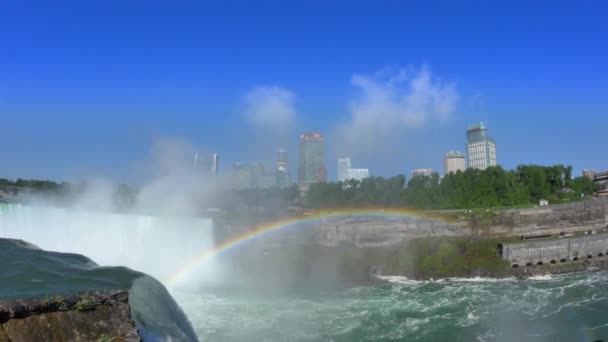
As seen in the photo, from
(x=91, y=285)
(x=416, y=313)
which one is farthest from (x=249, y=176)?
(x=91, y=285)

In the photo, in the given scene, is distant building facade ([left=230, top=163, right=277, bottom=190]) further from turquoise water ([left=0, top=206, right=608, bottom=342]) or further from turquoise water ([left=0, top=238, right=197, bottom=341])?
turquoise water ([left=0, top=238, right=197, bottom=341])

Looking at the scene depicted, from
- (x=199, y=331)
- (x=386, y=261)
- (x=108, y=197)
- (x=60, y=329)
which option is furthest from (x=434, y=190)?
(x=60, y=329)

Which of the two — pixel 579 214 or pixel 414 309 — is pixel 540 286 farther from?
pixel 579 214

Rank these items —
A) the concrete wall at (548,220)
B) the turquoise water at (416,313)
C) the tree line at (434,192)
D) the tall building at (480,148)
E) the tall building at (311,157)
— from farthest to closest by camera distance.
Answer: the tall building at (480,148), the tall building at (311,157), the tree line at (434,192), the concrete wall at (548,220), the turquoise water at (416,313)

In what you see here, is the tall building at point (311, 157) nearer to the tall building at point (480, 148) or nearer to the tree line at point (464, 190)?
the tall building at point (480, 148)

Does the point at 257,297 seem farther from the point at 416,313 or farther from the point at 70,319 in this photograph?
the point at 70,319

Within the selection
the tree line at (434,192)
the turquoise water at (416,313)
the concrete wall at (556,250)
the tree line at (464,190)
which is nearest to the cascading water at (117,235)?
the turquoise water at (416,313)

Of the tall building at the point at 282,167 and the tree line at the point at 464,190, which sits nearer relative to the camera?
the tree line at the point at 464,190
